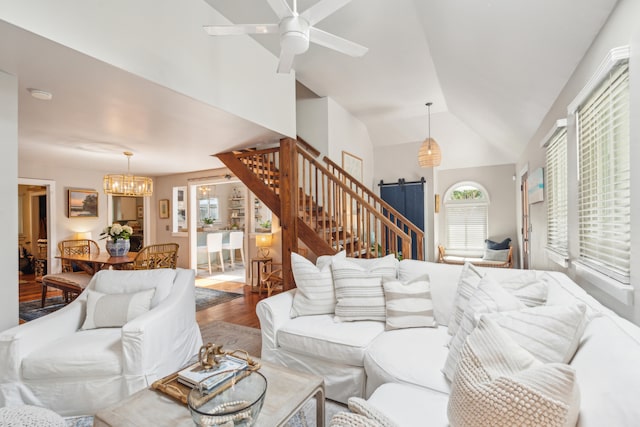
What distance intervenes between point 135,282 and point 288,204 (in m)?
1.91

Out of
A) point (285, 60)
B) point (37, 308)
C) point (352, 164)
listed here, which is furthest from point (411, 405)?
point (37, 308)

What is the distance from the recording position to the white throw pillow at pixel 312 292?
2408mm

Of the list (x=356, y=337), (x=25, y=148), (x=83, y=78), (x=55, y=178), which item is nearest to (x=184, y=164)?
(x=25, y=148)

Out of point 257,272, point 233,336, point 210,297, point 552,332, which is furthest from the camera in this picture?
point 257,272

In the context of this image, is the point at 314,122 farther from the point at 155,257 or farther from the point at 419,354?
the point at 419,354

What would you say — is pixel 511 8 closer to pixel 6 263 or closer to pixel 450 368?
pixel 450 368

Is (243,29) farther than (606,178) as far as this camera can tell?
Yes

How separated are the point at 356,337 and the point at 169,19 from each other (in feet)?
8.96

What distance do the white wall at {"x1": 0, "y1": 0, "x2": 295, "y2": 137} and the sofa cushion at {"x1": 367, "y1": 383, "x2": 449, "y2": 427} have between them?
8.18 feet

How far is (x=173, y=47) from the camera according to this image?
7.80 feet

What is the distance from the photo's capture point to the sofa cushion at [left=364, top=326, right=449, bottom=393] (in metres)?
1.53

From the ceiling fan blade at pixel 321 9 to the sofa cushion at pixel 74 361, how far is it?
243 cm

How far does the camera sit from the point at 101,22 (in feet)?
6.33

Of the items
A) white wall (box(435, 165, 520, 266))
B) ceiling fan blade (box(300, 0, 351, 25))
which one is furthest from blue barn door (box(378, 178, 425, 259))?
ceiling fan blade (box(300, 0, 351, 25))
